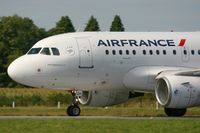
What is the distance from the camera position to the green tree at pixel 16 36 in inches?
4688

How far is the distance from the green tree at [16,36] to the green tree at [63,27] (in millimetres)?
1769

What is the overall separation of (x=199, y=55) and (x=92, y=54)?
547cm

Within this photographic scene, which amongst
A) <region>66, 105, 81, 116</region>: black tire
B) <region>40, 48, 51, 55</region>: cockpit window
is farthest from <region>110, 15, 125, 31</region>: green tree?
<region>66, 105, 81, 116</region>: black tire

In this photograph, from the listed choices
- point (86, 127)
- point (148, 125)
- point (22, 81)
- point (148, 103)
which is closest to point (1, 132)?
point (86, 127)

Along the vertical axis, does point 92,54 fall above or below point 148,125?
above

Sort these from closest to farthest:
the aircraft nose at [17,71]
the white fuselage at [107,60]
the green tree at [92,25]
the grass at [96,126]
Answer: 1. the grass at [96,126]
2. the aircraft nose at [17,71]
3. the white fuselage at [107,60]
4. the green tree at [92,25]

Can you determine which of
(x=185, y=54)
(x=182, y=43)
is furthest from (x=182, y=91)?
(x=182, y=43)

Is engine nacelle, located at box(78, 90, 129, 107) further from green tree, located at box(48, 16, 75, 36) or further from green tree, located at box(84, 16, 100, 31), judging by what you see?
Answer: green tree, located at box(84, 16, 100, 31)

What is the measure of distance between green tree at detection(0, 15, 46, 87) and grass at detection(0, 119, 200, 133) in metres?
79.8

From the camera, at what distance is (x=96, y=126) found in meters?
28.8

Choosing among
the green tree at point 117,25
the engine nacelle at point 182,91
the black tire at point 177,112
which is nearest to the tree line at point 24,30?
the green tree at point 117,25

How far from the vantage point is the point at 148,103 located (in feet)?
187

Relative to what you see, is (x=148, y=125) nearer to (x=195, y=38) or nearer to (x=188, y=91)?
(x=188, y=91)

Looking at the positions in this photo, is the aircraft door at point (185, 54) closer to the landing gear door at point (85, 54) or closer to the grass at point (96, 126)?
the landing gear door at point (85, 54)
